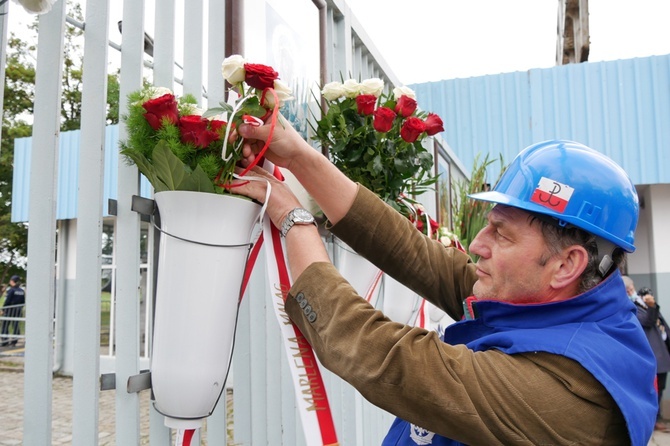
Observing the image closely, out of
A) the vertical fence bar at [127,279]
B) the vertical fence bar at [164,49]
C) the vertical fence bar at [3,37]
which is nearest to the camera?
the vertical fence bar at [3,37]

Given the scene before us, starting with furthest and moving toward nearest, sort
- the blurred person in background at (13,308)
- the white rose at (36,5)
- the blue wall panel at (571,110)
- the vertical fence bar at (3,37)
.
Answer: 1. the blurred person in background at (13,308)
2. the blue wall panel at (571,110)
3. the vertical fence bar at (3,37)
4. the white rose at (36,5)

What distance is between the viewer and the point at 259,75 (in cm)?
140

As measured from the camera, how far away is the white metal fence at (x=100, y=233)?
143 cm

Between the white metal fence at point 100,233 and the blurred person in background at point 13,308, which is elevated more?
the white metal fence at point 100,233

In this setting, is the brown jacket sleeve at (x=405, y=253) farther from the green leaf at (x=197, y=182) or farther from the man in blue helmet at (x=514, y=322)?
the green leaf at (x=197, y=182)

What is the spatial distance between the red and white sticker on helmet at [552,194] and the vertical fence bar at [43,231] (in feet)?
4.15

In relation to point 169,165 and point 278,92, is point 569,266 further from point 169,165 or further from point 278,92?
point 169,165

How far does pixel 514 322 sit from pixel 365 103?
39.6 inches

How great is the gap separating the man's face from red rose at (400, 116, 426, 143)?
650 millimetres

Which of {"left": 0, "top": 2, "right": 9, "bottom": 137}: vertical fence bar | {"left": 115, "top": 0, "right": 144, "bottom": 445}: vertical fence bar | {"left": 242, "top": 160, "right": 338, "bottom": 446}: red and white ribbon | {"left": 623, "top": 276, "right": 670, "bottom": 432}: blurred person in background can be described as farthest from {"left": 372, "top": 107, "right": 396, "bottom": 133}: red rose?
{"left": 623, "top": 276, "right": 670, "bottom": 432}: blurred person in background

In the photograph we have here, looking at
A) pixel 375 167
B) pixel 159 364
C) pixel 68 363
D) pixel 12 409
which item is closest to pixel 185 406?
pixel 159 364

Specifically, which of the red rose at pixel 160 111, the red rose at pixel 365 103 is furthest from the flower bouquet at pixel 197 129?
the red rose at pixel 365 103

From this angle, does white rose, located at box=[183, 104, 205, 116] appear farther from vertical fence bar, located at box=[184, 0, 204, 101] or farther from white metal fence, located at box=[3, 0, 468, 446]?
vertical fence bar, located at box=[184, 0, 204, 101]

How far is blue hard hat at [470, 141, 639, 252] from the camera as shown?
1.53 meters
